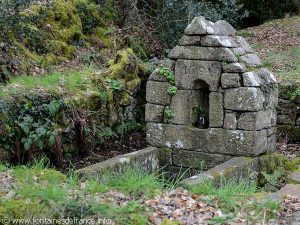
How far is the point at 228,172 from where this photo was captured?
22.8 ft

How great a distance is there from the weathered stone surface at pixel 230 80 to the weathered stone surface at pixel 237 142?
2.22 feet

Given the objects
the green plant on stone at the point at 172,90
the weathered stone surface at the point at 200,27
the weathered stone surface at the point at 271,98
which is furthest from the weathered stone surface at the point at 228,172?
the weathered stone surface at the point at 200,27

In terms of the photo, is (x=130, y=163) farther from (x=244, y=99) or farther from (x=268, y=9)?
(x=268, y=9)

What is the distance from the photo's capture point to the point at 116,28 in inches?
531

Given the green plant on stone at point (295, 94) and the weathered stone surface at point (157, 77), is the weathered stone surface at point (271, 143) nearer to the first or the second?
the weathered stone surface at point (157, 77)

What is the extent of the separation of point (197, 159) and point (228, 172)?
140 cm

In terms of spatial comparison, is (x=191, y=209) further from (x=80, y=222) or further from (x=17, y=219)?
(x=17, y=219)

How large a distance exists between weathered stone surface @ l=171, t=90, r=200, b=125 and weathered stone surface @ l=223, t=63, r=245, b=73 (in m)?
Answer: 0.72

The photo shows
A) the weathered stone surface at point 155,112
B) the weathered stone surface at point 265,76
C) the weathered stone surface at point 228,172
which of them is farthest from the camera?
the weathered stone surface at point 155,112

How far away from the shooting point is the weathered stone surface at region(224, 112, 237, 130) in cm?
794

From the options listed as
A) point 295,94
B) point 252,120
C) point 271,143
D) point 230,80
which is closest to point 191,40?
point 230,80

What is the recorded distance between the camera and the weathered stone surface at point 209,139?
7.88m

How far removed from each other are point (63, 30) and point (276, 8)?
986 cm

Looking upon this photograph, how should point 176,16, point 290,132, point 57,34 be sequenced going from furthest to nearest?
1. point 176,16
2. point 57,34
3. point 290,132
